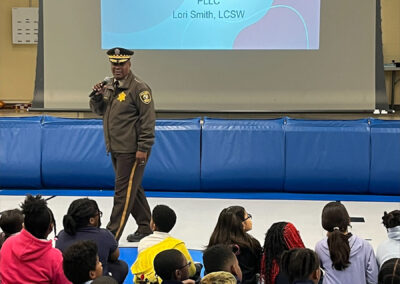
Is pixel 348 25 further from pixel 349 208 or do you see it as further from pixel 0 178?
pixel 0 178

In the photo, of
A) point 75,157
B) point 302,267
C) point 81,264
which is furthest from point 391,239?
point 75,157

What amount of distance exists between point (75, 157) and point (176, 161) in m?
1.22

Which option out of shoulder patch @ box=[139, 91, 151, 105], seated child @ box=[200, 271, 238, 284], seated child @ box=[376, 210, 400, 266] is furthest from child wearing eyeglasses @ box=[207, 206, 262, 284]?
shoulder patch @ box=[139, 91, 151, 105]

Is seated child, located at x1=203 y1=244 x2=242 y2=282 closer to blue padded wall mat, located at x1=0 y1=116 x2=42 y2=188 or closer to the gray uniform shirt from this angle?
the gray uniform shirt

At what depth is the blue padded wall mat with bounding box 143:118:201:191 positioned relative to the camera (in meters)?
8.07

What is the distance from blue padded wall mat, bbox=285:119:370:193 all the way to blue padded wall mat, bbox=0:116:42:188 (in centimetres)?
301

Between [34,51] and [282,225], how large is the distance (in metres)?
7.82

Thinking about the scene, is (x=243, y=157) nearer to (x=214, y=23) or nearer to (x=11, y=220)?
(x=214, y=23)

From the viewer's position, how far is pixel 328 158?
26.2 ft

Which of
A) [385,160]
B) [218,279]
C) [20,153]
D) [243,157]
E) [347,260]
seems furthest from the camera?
→ [20,153]

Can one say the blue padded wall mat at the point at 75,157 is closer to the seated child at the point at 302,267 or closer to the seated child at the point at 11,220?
the seated child at the point at 11,220

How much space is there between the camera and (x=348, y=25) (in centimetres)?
870

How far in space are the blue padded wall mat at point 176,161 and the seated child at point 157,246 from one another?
3.91 meters

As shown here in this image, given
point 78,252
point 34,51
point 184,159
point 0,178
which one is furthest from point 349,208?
point 34,51
